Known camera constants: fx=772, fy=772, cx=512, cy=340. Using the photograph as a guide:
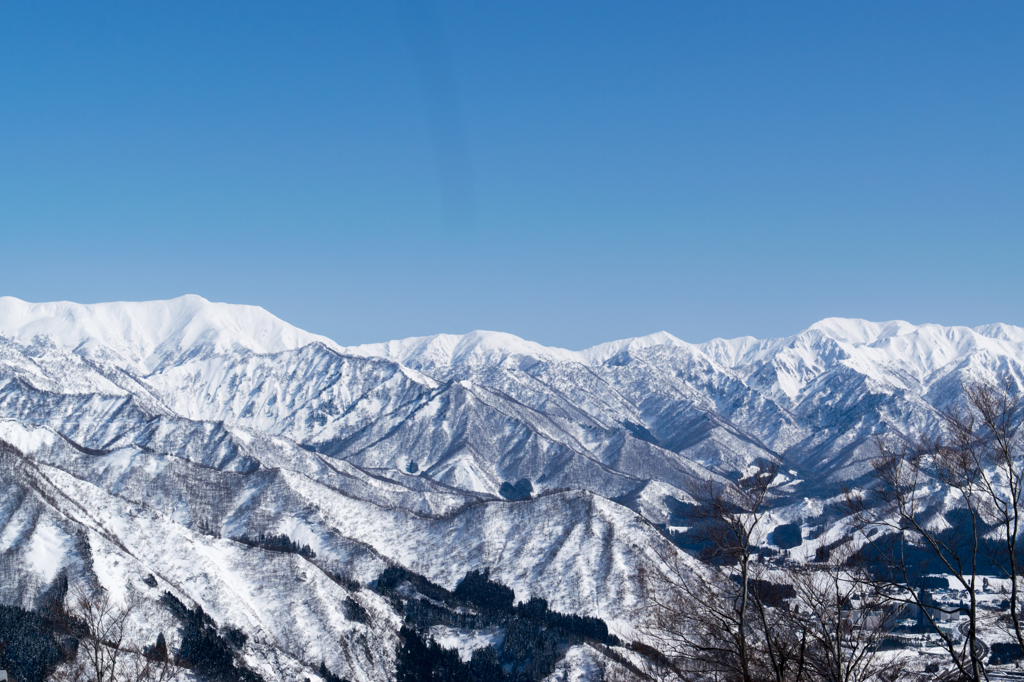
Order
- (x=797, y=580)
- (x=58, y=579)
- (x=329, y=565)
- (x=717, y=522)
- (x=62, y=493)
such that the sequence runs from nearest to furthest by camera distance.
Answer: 1. (x=797, y=580)
2. (x=717, y=522)
3. (x=58, y=579)
4. (x=62, y=493)
5. (x=329, y=565)

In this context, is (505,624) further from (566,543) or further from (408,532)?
(408,532)

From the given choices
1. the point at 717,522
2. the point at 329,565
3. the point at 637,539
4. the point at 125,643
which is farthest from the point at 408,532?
the point at 717,522

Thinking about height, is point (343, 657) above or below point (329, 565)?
below

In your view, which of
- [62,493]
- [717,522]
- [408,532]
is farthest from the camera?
[408,532]

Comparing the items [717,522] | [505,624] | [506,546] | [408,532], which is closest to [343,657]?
[505,624]

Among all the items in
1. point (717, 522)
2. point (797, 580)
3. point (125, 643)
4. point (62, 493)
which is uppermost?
point (62, 493)

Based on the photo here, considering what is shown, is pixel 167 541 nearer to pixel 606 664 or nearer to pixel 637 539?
pixel 606 664

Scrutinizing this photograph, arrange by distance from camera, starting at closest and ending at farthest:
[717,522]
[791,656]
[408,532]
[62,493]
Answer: [791,656] → [717,522] → [62,493] → [408,532]

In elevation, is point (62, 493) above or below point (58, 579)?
above

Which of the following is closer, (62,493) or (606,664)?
(606,664)
